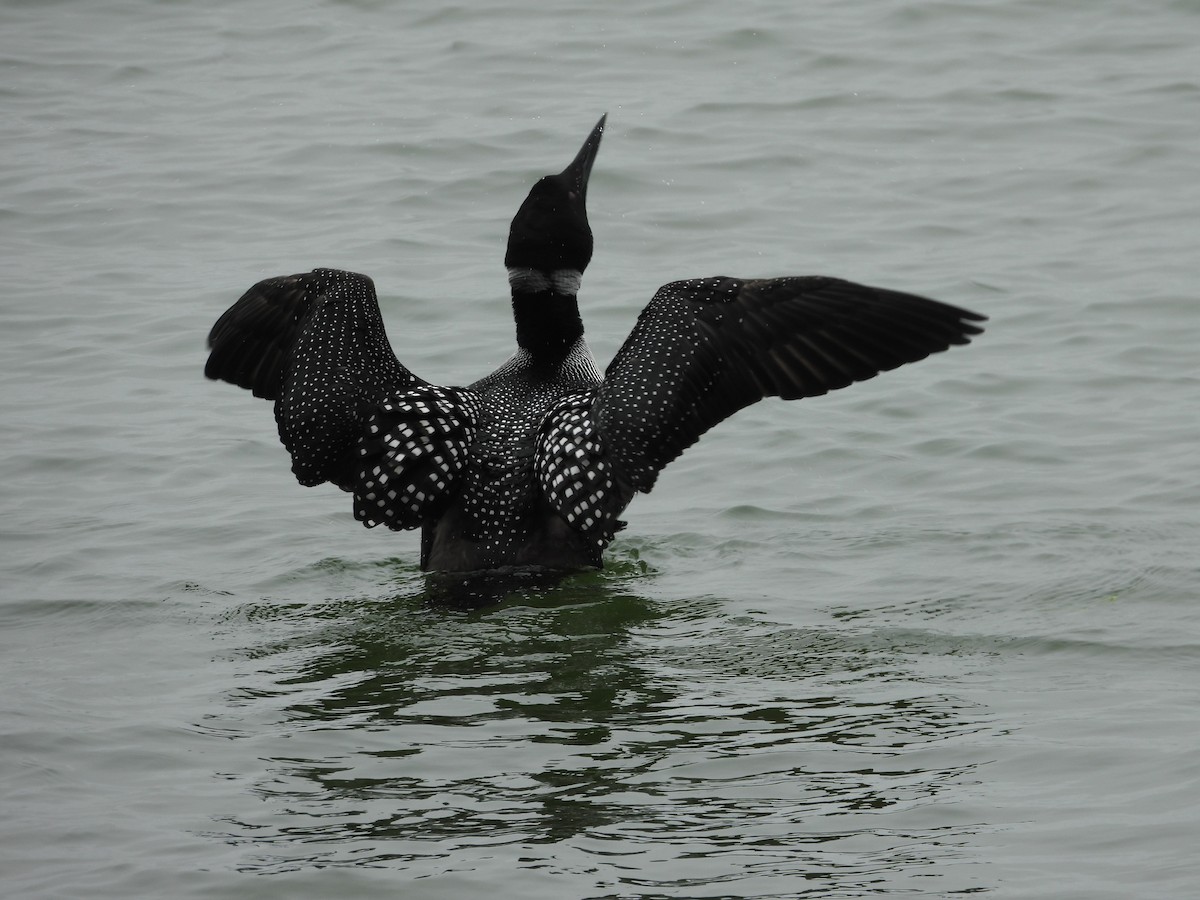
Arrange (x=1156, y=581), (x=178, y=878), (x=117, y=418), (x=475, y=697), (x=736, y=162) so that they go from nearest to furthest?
(x=178, y=878) → (x=475, y=697) → (x=1156, y=581) → (x=117, y=418) → (x=736, y=162)

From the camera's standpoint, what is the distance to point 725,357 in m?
5.16

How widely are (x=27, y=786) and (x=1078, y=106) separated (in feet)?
28.6

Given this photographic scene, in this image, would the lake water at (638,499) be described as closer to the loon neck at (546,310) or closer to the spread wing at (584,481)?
the spread wing at (584,481)

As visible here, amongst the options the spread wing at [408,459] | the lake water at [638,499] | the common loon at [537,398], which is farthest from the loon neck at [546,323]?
the lake water at [638,499]

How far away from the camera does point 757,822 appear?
12.0 ft

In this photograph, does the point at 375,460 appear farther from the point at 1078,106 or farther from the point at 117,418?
the point at 1078,106

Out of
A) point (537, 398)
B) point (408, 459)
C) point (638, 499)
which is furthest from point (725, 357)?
point (638, 499)

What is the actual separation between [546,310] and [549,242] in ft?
0.77

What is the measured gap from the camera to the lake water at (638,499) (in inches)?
145

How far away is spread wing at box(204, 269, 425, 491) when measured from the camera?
529cm

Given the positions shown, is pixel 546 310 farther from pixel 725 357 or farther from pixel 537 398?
pixel 725 357

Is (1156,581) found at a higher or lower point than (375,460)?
lower

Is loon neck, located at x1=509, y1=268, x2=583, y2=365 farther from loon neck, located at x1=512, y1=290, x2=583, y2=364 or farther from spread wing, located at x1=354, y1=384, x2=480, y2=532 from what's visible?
spread wing, located at x1=354, y1=384, x2=480, y2=532

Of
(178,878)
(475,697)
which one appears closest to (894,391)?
(475,697)
